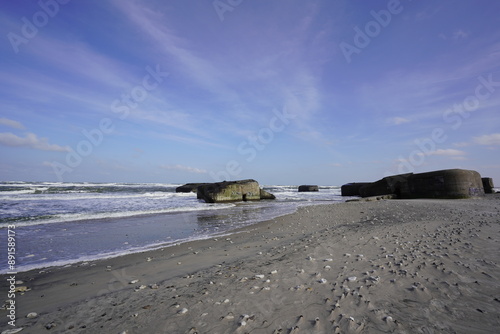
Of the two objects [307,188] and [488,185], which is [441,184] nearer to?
[488,185]

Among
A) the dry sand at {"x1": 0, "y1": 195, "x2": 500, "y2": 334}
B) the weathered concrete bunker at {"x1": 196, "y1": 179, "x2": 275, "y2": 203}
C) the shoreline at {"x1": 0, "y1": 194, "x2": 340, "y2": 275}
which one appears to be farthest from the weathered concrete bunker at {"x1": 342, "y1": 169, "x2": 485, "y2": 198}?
the shoreline at {"x1": 0, "y1": 194, "x2": 340, "y2": 275}

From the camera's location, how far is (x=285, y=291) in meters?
4.02

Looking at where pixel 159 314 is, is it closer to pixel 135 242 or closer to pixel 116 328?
pixel 116 328

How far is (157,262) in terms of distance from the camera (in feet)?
21.4

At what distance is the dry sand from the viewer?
122 inches

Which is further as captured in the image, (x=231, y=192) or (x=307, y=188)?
(x=307, y=188)

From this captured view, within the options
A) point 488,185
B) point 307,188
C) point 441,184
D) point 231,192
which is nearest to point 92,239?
point 231,192

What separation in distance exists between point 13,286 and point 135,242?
4.17 meters

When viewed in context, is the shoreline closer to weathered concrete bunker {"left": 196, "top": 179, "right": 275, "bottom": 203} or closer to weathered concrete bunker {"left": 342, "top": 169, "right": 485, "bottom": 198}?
weathered concrete bunker {"left": 196, "top": 179, "right": 275, "bottom": 203}

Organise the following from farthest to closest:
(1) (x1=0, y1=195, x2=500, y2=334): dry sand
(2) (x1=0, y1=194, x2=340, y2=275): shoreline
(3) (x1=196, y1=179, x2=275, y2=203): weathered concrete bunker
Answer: (3) (x1=196, y1=179, x2=275, y2=203): weathered concrete bunker
(2) (x1=0, y1=194, x2=340, y2=275): shoreline
(1) (x1=0, y1=195, x2=500, y2=334): dry sand

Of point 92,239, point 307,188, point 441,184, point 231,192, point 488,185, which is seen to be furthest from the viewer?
point 307,188

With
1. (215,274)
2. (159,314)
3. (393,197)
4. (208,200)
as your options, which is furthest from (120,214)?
(393,197)

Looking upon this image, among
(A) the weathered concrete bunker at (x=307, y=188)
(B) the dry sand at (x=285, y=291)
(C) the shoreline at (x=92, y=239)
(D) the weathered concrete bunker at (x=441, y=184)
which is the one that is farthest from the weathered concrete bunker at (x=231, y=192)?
(A) the weathered concrete bunker at (x=307, y=188)

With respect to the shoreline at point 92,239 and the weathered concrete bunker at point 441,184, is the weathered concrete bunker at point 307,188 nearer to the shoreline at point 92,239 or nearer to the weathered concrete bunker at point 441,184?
the weathered concrete bunker at point 441,184
